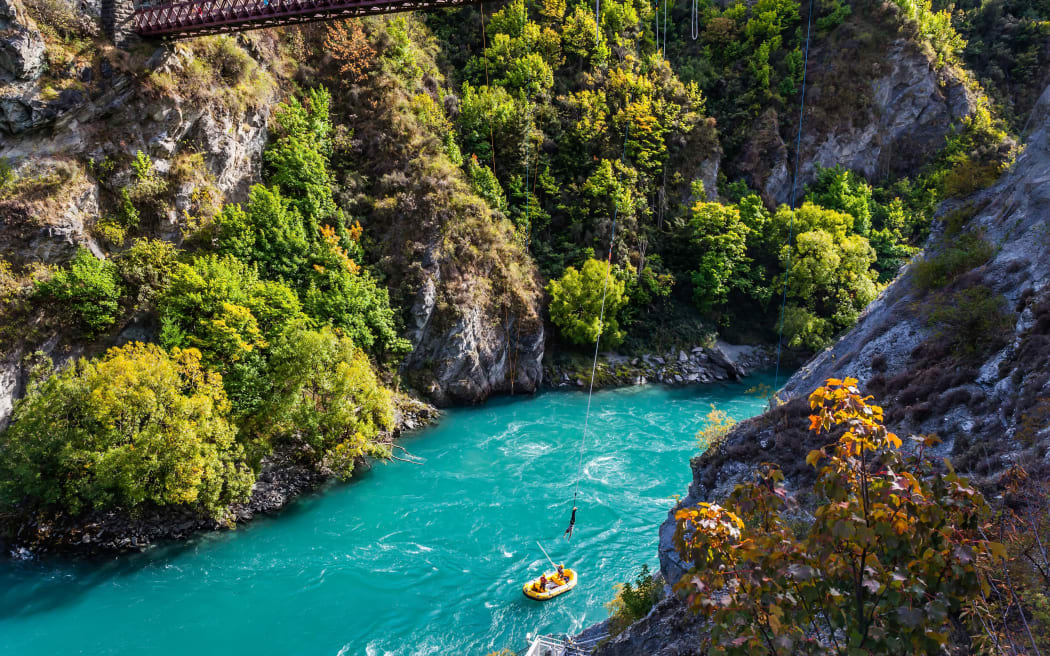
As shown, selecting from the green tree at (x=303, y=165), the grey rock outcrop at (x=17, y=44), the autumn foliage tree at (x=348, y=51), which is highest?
the autumn foliage tree at (x=348, y=51)

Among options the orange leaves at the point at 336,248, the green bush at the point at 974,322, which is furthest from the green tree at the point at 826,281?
the orange leaves at the point at 336,248

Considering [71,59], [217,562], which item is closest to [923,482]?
[217,562]

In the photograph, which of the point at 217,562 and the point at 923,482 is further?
the point at 217,562

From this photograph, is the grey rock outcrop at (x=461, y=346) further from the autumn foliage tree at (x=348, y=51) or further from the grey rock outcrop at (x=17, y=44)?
Answer: the grey rock outcrop at (x=17, y=44)

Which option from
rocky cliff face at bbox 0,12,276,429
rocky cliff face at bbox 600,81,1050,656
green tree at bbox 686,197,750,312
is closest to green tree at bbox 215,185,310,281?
rocky cliff face at bbox 0,12,276,429

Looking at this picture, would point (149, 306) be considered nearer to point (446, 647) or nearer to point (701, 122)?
point (446, 647)

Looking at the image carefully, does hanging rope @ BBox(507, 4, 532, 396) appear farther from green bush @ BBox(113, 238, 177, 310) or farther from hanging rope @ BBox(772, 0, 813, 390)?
green bush @ BBox(113, 238, 177, 310)

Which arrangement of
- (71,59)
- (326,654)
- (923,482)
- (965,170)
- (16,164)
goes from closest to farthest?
(923,482) → (326,654) → (965,170) → (16,164) → (71,59)
